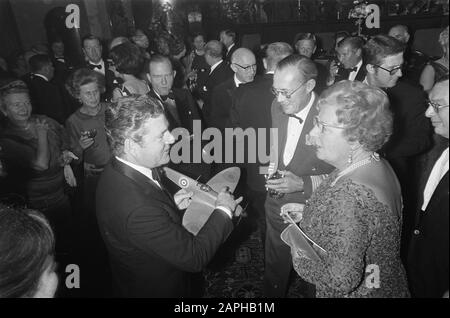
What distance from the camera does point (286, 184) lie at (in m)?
2.20

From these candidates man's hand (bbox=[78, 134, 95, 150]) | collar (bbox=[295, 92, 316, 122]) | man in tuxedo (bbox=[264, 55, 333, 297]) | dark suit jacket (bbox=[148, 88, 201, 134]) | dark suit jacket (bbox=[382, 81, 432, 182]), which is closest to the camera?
man in tuxedo (bbox=[264, 55, 333, 297])

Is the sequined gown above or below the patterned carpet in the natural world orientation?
above

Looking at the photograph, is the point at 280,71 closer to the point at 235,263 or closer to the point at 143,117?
the point at 143,117

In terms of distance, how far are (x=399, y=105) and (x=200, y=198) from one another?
195 centimetres

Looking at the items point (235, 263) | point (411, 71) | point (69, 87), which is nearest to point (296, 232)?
point (235, 263)

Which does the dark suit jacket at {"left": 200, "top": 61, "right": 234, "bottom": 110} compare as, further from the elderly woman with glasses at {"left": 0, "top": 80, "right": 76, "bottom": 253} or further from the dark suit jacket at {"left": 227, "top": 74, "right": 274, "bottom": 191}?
the elderly woman with glasses at {"left": 0, "top": 80, "right": 76, "bottom": 253}

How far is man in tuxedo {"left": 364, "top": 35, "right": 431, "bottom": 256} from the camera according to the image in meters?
2.70

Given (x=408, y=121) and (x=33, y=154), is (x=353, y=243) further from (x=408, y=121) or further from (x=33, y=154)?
(x=33, y=154)

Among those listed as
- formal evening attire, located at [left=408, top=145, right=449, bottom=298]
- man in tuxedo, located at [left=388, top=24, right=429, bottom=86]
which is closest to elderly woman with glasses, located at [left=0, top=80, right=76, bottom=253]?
formal evening attire, located at [left=408, top=145, right=449, bottom=298]

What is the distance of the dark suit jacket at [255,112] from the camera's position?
2.94m

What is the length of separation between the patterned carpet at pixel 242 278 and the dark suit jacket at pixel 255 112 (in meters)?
0.84

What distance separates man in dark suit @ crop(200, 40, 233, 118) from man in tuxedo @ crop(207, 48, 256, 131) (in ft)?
2.56

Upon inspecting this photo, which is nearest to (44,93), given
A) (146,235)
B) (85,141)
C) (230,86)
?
(85,141)

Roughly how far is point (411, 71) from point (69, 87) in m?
4.33
